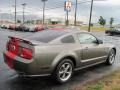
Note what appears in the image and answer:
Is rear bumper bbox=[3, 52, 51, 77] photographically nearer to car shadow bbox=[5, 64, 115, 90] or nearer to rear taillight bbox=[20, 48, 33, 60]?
rear taillight bbox=[20, 48, 33, 60]

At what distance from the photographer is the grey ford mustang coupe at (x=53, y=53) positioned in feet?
19.3

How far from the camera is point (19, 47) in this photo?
621cm

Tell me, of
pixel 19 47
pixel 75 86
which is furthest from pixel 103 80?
pixel 19 47

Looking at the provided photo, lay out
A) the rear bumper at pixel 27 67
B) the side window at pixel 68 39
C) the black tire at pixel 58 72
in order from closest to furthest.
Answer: the rear bumper at pixel 27 67 → the black tire at pixel 58 72 → the side window at pixel 68 39

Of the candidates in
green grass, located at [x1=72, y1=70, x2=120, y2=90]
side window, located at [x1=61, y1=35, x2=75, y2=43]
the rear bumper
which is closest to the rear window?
side window, located at [x1=61, y1=35, x2=75, y2=43]

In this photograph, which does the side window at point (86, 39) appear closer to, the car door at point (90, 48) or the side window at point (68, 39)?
the car door at point (90, 48)

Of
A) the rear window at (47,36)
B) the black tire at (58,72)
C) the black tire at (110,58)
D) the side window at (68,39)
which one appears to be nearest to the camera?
the black tire at (58,72)

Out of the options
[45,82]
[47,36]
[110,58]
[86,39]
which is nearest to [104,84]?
[45,82]

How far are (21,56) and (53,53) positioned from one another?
812mm

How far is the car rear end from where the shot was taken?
580 centimetres

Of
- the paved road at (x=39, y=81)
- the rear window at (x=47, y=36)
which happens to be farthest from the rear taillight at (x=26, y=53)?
the paved road at (x=39, y=81)

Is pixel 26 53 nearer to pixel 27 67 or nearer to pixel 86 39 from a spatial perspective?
pixel 27 67

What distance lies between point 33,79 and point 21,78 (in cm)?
35

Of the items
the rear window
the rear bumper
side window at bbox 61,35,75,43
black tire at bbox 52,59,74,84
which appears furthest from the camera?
side window at bbox 61,35,75,43
